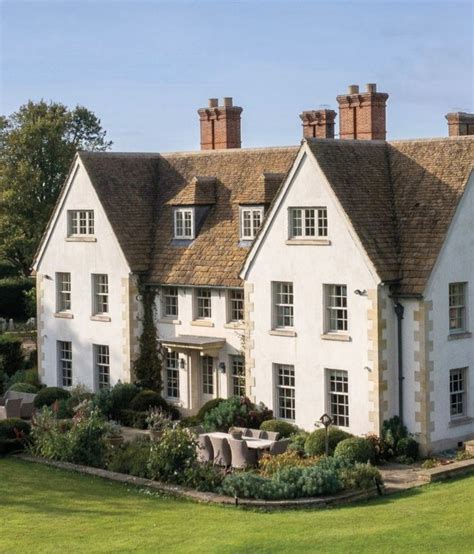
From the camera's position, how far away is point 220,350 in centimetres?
4084

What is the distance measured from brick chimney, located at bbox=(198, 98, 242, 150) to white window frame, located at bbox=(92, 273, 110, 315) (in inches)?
296

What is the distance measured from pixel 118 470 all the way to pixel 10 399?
36.6ft

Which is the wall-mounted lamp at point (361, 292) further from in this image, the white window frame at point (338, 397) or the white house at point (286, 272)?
the white window frame at point (338, 397)

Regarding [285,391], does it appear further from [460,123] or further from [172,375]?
[460,123]

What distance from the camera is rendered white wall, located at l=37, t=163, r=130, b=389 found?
144ft

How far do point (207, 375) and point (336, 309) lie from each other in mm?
7414

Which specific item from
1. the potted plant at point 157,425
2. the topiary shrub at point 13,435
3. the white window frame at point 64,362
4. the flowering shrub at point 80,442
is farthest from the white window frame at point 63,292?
the flowering shrub at point 80,442

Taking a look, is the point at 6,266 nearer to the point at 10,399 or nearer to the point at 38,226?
the point at 38,226

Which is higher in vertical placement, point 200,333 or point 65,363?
point 200,333

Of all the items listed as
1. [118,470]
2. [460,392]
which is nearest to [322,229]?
[460,392]

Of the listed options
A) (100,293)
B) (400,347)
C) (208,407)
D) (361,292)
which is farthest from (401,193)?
(100,293)

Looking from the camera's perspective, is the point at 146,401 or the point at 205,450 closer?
the point at 205,450

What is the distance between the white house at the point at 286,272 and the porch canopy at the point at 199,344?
0.08 metres

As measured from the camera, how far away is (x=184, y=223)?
4353cm
